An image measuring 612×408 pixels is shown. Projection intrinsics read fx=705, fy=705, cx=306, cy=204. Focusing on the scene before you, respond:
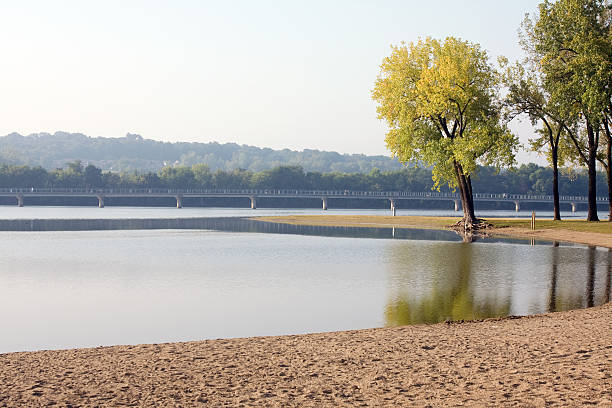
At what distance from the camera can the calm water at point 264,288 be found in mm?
17641

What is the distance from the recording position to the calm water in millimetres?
17641

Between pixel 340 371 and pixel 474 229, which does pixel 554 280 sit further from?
pixel 474 229

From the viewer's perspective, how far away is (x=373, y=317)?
1862 cm

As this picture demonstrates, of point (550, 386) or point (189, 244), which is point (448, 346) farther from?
point (189, 244)

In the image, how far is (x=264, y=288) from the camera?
24781mm

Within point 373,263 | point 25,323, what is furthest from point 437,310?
point 373,263

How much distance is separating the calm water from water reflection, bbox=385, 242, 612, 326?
5 centimetres

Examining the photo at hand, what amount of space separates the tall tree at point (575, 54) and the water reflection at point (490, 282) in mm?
13625

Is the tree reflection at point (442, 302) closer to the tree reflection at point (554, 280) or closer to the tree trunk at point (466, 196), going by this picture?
the tree reflection at point (554, 280)

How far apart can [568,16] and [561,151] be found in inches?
667

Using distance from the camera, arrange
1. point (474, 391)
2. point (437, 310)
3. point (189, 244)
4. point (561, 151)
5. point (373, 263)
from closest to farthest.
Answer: point (474, 391) < point (437, 310) < point (373, 263) < point (189, 244) < point (561, 151)

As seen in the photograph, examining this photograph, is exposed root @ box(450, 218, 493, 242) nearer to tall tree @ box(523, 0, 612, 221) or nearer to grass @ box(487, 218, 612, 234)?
grass @ box(487, 218, 612, 234)

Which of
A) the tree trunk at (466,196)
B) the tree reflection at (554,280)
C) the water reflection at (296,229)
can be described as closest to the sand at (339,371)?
the tree reflection at (554,280)

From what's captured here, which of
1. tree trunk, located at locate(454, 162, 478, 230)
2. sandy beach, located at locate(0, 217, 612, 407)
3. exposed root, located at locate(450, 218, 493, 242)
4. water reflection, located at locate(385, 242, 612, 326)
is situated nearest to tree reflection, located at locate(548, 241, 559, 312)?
water reflection, located at locate(385, 242, 612, 326)
